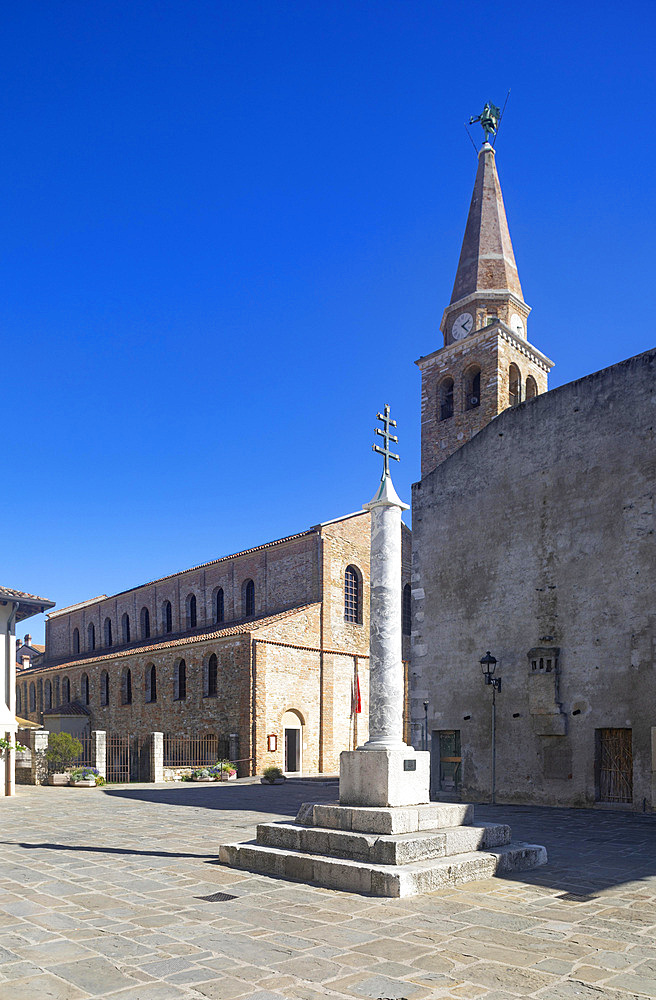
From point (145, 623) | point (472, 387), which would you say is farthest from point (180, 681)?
point (472, 387)

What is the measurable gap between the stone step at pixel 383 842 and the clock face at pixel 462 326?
19712 millimetres

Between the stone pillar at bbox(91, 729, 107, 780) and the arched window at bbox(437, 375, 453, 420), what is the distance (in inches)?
586

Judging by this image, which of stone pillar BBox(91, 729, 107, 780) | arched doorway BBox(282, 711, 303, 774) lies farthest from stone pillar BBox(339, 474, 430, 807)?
arched doorway BBox(282, 711, 303, 774)

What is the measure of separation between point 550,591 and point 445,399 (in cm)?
1011

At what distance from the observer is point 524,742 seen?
54.2 ft

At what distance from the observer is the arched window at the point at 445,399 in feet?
82.5

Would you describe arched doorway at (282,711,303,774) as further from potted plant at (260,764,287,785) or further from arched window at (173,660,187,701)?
arched window at (173,660,187,701)

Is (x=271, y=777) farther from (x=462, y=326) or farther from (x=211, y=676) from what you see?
(x=462, y=326)

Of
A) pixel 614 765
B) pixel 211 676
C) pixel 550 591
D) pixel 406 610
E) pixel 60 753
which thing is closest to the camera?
pixel 614 765

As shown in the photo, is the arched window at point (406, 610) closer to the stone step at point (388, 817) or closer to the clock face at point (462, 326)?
the clock face at point (462, 326)

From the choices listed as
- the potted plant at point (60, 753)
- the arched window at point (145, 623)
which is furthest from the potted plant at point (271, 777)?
the arched window at point (145, 623)

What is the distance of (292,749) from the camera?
1145 inches

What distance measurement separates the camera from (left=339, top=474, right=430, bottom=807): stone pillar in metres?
9.42

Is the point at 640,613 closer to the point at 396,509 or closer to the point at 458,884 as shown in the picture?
the point at 396,509
